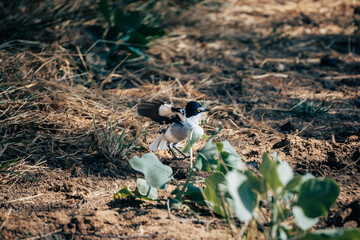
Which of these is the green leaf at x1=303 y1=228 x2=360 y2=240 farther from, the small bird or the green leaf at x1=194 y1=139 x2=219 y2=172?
the small bird

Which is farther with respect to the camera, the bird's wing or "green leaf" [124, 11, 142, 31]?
"green leaf" [124, 11, 142, 31]

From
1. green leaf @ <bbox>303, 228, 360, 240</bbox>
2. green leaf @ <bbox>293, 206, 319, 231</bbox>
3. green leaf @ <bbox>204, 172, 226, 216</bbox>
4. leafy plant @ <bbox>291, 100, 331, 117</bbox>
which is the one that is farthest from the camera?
leafy plant @ <bbox>291, 100, 331, 117</bbox>

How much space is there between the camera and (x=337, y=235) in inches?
54.3

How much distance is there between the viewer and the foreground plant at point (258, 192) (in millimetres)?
1454

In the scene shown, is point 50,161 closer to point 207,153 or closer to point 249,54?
point 207,153

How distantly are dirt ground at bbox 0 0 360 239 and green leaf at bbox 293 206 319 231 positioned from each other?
13.4 inches

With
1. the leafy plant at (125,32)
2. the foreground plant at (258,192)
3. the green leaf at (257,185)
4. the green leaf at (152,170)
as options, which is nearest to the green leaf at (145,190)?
the foreground plant at (258,192)

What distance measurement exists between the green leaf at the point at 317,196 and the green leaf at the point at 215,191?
387mm

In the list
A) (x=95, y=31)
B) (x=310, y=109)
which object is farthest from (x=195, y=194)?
(x=95, y=31)

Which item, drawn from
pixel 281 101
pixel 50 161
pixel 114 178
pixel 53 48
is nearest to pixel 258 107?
pixel 281 101

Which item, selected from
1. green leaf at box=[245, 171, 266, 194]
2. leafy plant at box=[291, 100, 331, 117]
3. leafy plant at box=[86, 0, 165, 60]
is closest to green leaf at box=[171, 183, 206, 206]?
green leaf at box=[245, 171, 266, 194]

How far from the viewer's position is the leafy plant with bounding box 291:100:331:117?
10.8 feet

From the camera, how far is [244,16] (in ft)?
19.2

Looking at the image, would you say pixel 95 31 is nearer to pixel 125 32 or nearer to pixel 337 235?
pixel 125 32
